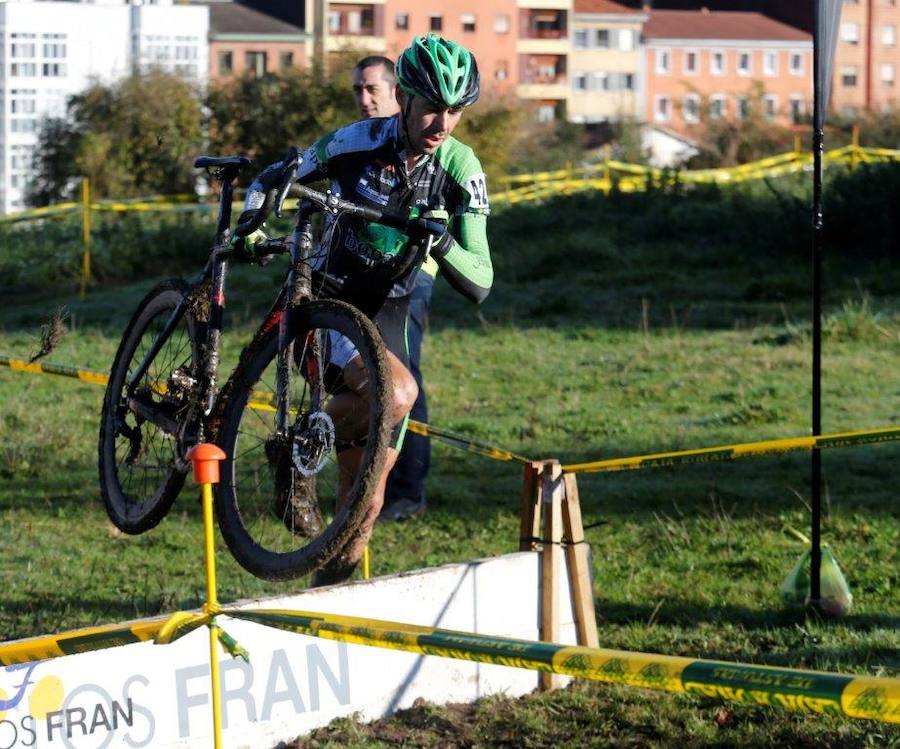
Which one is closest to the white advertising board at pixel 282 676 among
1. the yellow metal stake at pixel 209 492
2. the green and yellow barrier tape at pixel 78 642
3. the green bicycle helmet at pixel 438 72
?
the green and yellow barrier tape at pixel 78 642

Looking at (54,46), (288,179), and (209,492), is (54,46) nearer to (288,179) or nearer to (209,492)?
(288,179)

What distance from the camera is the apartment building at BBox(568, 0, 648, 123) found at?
9938 centimetres

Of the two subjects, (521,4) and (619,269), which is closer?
(619,269)

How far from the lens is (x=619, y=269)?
20.5 m

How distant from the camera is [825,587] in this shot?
7754 mm

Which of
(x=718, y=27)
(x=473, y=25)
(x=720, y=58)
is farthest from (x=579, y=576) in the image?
(x=718, y=27)

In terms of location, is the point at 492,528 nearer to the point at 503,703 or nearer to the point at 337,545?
the point at 503,703

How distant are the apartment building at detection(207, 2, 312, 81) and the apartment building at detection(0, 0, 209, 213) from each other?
7.18m

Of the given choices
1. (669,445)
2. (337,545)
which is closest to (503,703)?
(337,545)

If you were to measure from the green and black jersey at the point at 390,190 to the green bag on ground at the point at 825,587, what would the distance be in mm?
2847

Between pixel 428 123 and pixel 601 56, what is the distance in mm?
96481

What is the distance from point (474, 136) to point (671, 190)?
26.7 feet

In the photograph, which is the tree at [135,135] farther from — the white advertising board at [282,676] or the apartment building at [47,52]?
the apartment building at [47,52]

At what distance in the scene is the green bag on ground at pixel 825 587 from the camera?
771 centimetres
